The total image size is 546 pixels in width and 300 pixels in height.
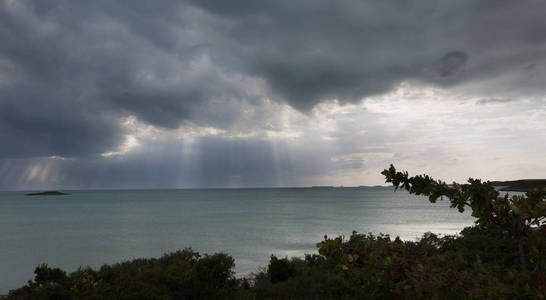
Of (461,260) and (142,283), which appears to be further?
(142,283)

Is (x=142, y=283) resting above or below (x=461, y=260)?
below

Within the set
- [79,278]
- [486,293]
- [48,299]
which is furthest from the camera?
[79,278]

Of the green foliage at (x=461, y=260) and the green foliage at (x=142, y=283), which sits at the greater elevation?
the green foliage at (x=461, y=260)

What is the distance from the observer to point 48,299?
359 inches

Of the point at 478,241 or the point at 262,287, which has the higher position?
the point at 478,241

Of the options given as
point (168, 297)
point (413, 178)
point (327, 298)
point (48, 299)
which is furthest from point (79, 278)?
point (413, 178)

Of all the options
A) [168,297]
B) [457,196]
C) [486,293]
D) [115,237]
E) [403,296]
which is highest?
[457,196]

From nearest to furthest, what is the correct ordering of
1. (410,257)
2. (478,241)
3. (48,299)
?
1. (410,257)
2. (48,299)
3. (478,241)

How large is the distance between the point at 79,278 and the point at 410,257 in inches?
401

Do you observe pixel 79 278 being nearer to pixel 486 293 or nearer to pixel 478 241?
pixel 486 293

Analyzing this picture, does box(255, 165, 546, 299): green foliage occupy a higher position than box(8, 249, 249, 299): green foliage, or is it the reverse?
box(255, 165, 546, 299): green foliage

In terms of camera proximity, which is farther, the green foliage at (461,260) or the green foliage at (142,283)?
the green foliage at (142,283)

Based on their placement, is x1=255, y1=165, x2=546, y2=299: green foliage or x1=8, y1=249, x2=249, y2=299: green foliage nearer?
x1=255, y1=165, x2=546, y2=299: green foliage

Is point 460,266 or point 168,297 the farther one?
point 168,297
